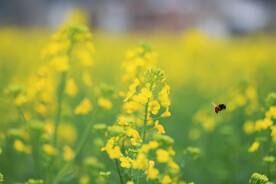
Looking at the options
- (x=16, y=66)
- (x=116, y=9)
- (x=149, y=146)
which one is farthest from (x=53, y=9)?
(x=149, y=146)

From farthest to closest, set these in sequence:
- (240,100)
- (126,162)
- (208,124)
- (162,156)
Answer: (208,124), (240,100), (126,162), (162,156)

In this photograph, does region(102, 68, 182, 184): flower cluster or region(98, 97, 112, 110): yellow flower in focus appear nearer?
region(102, 68, 182, 184): flower cluster

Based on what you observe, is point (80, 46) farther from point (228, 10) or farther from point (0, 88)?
point (228, 10)

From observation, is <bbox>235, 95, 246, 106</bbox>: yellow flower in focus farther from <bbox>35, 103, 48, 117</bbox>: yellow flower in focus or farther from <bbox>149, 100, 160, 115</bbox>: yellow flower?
<bbox>35, 103, 48, 117</bbox>: yellow flower in focus

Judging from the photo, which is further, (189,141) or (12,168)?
(189,141)

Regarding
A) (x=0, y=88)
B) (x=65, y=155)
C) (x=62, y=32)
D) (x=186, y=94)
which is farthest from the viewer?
(x=186, y=94)

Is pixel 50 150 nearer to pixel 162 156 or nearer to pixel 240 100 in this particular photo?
pixel 162 156

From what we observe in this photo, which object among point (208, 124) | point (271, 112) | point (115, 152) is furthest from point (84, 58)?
point (208, 124)

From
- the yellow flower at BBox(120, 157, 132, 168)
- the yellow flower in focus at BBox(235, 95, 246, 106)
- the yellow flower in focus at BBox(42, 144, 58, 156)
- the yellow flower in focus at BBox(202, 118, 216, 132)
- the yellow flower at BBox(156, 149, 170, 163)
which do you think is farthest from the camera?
the yellow flower in focus at BBox(202, 118, 216, 132)

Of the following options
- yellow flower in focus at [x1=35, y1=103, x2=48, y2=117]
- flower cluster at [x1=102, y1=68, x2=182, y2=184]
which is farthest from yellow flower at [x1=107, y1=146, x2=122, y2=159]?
yellow flower in focus at [x1=35, y1=103, x2=48, y2=117]

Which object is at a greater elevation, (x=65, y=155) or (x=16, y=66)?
(x=16, y=66)

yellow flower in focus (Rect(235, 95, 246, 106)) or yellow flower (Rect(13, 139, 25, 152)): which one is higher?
yellow flower in focus (Rect(235, 95, 246, 106))
